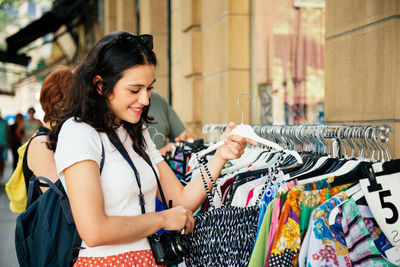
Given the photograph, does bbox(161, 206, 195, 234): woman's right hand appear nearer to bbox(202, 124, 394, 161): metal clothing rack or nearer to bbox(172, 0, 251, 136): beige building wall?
bbox(202, 124, 394, 161): metal clothing rack

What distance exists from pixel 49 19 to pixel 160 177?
18.3 metres

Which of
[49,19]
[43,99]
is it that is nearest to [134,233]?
[43,99]

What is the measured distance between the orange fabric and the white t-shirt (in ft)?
0.05

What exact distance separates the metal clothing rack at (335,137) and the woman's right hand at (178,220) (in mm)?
802

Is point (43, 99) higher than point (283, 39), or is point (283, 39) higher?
point (283, 39)

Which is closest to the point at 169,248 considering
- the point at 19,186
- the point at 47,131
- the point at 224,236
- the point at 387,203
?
the point at 224,236

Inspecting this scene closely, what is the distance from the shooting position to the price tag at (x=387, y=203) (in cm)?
183

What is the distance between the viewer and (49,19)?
19.1 metres

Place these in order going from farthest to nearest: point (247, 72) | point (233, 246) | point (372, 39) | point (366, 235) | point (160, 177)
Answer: point (247, 72), point (372, 39), point (160, 177), point (233, 246), point (366, 235)

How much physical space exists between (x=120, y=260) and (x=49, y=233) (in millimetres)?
360

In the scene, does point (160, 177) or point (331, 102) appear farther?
point (331, 102)

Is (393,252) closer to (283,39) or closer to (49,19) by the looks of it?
(283,39)

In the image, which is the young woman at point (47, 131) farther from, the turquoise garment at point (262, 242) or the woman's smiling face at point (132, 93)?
the turquoise garment at point (262, 242)

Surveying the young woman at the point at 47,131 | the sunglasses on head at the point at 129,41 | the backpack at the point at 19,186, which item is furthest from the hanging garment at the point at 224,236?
the backpack at the point at 19,186
